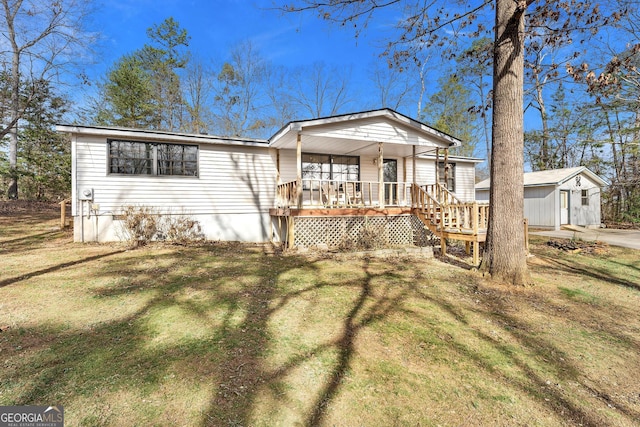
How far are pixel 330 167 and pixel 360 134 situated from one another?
266 cm

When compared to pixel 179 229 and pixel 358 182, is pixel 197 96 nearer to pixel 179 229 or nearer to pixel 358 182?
pixel 179 229

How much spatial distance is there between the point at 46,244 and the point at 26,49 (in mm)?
7442

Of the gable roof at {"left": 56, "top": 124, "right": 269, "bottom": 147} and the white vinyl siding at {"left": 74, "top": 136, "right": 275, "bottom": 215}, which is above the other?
the gable roof at {"left": 56, "top": 124, "right": 269, "bottom": 147}

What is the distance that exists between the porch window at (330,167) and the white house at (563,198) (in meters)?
11.1

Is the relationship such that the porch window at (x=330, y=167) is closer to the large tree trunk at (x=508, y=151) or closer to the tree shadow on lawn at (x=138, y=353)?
the large tree trunk at (x=508, y=151)

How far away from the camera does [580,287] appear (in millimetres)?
5746

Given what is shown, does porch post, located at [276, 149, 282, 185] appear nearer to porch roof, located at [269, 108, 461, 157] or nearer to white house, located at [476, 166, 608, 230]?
porch roof, located at [269, 108, 461, 157]

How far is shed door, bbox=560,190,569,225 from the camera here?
16.4m

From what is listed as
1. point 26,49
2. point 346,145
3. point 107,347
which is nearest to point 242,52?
point 26,49

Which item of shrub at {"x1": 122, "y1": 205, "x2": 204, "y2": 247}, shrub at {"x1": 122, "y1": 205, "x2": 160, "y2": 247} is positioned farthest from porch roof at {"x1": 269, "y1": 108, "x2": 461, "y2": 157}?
shrub at {"x1": 122, "y1": 205, "x2": 160, "y2": 247}

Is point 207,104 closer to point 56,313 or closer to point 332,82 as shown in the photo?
point 332,82

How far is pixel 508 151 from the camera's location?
557 cm

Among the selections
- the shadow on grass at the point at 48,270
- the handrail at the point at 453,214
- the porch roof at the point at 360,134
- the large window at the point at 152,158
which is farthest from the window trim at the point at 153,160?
the handrail at the point at 453,214

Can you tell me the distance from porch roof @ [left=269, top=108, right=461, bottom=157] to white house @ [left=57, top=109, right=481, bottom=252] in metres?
0.03
